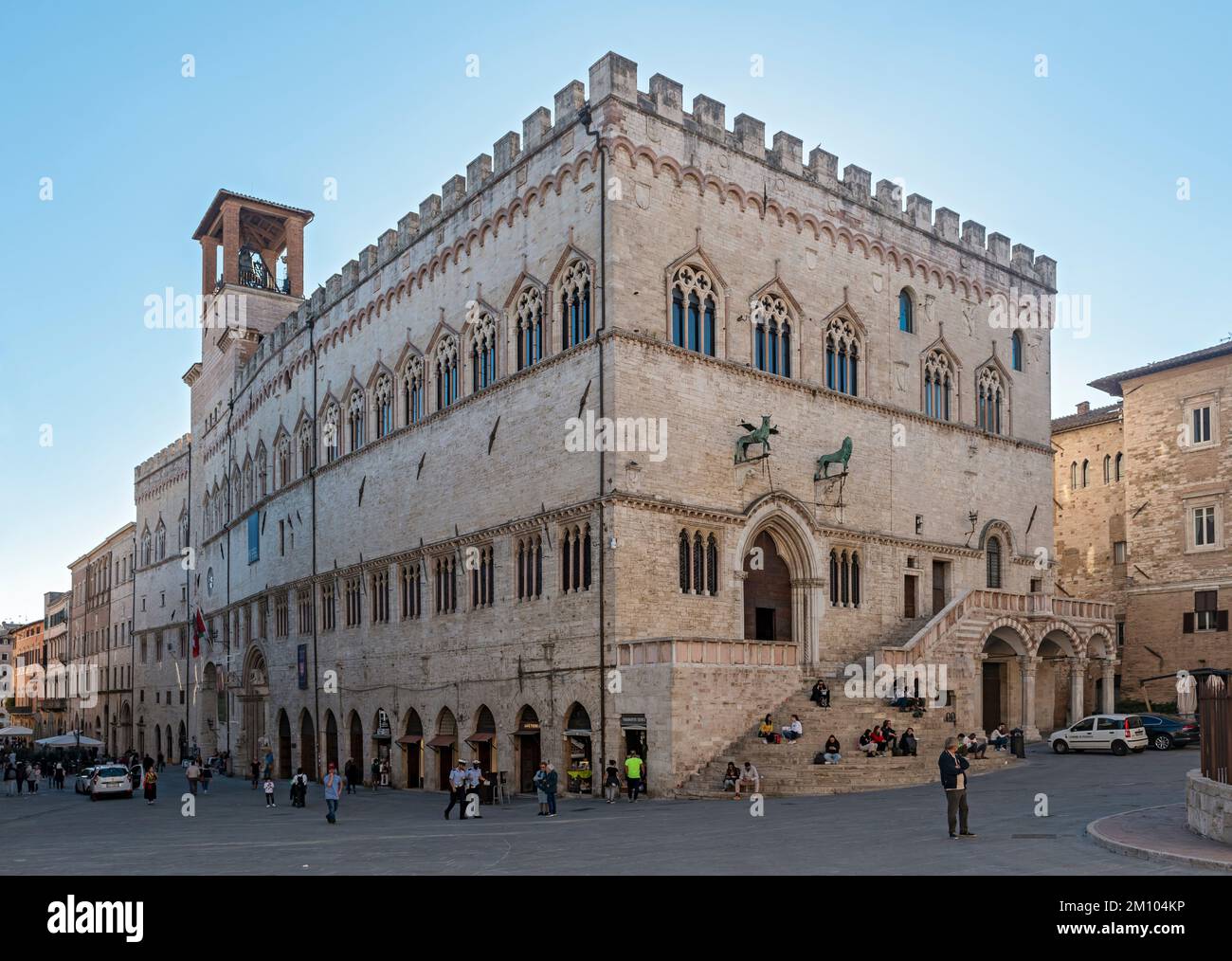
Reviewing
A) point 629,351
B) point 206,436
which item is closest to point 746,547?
point 629,351

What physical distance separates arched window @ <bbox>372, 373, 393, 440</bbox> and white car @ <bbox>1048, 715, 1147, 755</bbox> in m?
25.1

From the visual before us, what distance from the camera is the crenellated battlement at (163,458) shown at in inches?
2940

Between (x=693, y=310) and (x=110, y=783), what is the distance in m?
26.9

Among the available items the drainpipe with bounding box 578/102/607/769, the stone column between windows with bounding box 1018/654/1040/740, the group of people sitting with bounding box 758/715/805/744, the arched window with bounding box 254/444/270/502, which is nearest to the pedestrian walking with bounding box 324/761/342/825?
the drainpipe with bounding box 578/102/607/769

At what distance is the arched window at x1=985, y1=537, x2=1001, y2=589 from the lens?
44.4m

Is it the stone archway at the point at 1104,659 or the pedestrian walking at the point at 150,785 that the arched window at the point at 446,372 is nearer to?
the pedestrian walking at the point at 150,785

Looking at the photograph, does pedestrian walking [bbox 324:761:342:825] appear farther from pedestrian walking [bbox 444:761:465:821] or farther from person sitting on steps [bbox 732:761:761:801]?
person sitting on steps [bbox 732:761:761:801]

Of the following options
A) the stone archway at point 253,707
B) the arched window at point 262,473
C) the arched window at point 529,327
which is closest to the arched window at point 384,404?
the arched window at point 529,327

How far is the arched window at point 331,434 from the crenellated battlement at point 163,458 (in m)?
26.1

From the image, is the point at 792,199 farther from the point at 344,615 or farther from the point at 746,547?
the point at 344,615

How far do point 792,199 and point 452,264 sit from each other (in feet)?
37.3

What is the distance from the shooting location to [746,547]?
35375mm

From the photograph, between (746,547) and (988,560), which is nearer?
(746,547)
